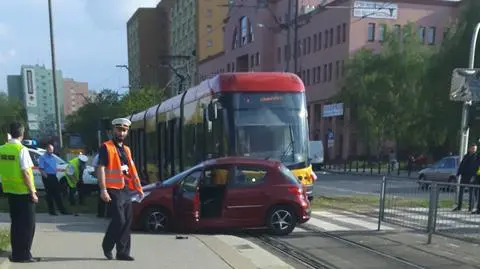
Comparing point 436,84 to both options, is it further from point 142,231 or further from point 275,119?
point 142,231

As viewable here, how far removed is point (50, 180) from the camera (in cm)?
1325

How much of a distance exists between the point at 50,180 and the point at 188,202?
4.40 m

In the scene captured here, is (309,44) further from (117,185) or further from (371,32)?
(117,185)

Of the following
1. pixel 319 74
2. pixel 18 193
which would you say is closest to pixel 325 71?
pixel 319 74

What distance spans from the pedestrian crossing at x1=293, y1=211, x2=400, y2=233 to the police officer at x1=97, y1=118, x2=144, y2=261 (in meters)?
4.89

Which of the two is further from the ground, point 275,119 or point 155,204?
point 275,119

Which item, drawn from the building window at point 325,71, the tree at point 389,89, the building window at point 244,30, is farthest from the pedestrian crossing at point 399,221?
the building window at point 244,30

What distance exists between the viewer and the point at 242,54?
80.6m

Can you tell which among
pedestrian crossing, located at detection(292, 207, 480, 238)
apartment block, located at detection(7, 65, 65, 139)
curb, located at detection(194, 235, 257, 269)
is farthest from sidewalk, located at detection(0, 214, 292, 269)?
apartment block, located at detection(7, 65, 65, 139)

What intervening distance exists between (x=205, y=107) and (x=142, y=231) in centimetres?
437

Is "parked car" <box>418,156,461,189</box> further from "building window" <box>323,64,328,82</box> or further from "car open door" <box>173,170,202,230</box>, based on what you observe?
"building window" <box>323,64,328,82</box>

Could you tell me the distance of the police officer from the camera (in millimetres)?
6988

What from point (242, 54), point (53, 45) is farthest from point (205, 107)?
point (242, 54)

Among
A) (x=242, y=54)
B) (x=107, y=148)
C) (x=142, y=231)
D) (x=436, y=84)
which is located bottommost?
Answer: (x=142, y=231)
